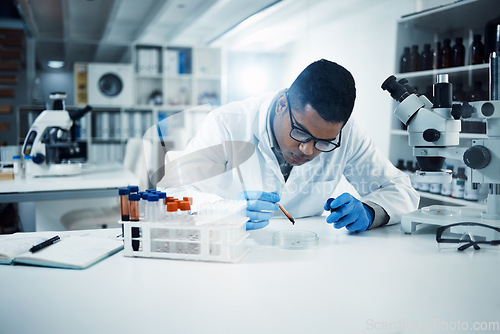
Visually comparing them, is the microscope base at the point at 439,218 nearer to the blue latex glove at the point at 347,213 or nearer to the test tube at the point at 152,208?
the blue latex glove at the point at 347,213

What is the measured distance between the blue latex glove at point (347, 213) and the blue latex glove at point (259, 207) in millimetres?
155

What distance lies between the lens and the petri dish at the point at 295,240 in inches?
39.9

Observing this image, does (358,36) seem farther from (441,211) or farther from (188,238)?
(188,238)

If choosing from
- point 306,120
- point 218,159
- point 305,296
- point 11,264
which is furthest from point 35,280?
point 218,159

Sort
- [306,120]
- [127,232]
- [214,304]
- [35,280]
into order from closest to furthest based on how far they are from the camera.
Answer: [214,304], [35,280], [127,232], [306,120]

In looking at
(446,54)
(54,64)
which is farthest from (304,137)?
(54,64)

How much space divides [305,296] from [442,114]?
62 centimetres

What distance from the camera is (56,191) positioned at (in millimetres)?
2225

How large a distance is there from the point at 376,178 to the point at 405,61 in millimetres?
1773

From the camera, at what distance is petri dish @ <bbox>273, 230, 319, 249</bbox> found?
39.9 inches

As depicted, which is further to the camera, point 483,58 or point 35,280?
point 483,58

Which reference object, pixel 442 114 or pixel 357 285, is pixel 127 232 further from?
pixel 442 114

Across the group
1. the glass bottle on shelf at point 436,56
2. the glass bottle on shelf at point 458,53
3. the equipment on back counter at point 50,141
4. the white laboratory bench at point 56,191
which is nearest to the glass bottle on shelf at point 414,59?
the glass bottle on shelf at point 436,56

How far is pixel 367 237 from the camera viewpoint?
113 centimetres
